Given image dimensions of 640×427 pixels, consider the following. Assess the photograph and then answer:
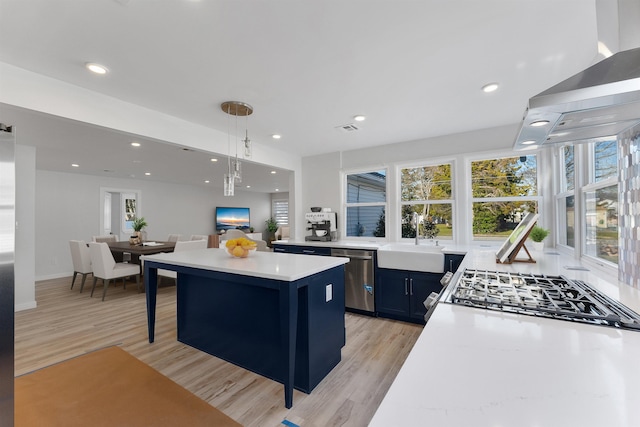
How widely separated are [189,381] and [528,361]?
2290 mm

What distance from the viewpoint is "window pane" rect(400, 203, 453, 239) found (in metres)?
3.76

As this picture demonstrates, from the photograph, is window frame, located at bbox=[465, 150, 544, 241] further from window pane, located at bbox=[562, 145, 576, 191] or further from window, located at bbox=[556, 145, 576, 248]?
window pane, located at bbox=[562, 145, 576, 191]

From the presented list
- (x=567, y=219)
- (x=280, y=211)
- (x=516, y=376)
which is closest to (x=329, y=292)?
→ (x=516, y=376)

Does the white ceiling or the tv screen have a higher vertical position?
the white ceiling

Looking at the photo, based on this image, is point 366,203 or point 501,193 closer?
point 501,193

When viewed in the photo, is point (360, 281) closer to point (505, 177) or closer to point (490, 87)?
point (505, 177)

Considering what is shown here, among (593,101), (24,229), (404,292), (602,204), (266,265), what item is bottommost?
(404,292)

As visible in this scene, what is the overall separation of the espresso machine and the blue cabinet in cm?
112

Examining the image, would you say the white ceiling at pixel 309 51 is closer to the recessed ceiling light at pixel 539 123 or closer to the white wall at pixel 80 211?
the recessed ceiling light at pixel 539 123

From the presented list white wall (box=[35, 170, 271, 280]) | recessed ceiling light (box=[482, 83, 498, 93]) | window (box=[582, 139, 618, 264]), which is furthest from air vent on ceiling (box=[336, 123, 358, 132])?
white wall (box=[35, 170, 271, 280])

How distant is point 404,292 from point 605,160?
→ 6.97 feet

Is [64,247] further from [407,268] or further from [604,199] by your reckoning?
[604,199]

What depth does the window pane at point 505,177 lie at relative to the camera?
10.8 feet

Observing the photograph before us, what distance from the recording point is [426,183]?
12.9 feet
